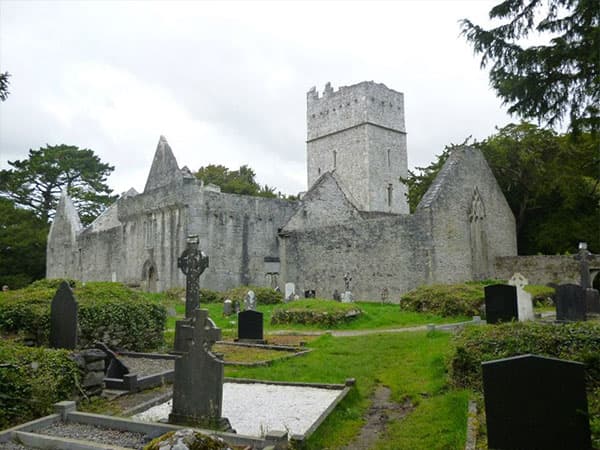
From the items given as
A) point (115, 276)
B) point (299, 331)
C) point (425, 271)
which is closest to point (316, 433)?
point (299, 331)

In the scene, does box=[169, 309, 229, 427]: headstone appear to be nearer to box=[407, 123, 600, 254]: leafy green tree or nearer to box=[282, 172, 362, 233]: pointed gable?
box=[407, 123, 600, 254]: leafy green tree

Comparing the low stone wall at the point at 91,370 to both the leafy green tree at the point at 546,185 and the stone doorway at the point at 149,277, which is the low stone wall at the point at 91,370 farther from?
the leafy green tree at the point at 546,185

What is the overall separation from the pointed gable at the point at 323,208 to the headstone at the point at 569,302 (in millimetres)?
17533

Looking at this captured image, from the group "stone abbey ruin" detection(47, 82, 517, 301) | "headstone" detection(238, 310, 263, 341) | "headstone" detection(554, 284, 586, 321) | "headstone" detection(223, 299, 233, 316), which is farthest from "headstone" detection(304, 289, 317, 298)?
"headstone" detection(554, 284, 586, 321)

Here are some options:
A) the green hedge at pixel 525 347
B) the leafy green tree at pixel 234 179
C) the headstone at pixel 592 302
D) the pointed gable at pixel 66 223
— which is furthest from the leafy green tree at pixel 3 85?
the leafy green tree at pixel 234 179

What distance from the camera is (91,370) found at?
7969 mm

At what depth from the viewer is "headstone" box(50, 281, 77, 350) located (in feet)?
30.8

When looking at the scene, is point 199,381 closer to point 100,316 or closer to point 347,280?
point 100,316

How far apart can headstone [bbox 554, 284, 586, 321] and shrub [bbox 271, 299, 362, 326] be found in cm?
642

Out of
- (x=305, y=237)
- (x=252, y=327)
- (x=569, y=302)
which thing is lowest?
(x=252, y=327)

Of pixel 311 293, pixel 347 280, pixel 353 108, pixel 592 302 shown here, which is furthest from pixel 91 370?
pixel 353 108

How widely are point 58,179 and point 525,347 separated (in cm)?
5490

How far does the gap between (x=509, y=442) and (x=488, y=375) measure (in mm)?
613

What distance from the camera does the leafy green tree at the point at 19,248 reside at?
41.9m
